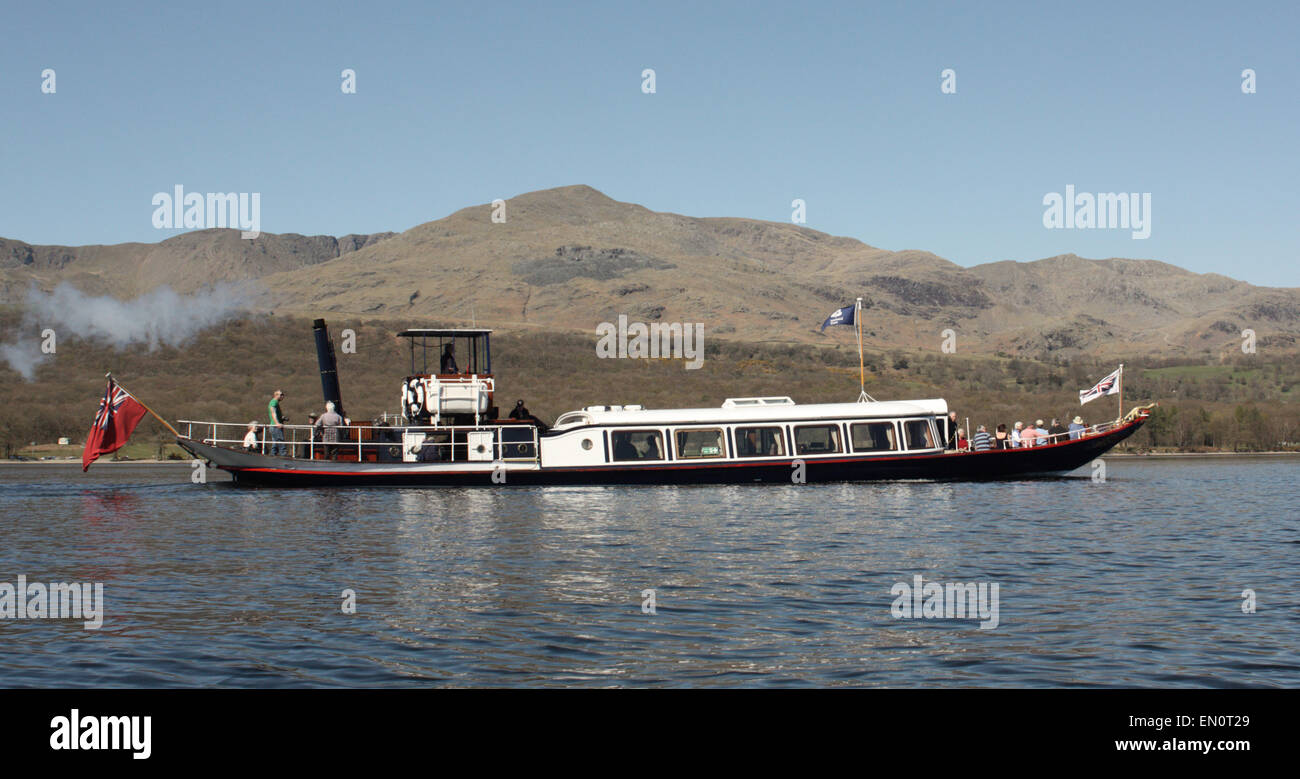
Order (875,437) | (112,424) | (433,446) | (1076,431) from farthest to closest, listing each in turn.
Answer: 1. (1076,431)
2. (433,446)
3. (875,437)
4. (112,424)

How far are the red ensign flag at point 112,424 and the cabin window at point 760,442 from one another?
2379 cm

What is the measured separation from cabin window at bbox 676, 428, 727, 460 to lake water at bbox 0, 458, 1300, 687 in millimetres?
5807

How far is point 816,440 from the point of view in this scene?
48.1 meters

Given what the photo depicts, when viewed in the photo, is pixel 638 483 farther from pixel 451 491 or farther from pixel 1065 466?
pixel 1065 466

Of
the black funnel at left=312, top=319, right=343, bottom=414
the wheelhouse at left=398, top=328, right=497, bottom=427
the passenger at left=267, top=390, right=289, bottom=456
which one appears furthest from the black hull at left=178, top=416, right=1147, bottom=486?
the black funnel at left=312, top=319, right=343, bottom=414

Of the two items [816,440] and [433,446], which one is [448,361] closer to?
[433,446]

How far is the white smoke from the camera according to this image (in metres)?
128

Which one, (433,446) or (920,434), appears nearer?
(920,434)

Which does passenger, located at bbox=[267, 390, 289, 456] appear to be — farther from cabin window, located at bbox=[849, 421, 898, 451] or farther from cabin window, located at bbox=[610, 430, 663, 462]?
cabin window, located at bbox=[849, 421, 898, 451]

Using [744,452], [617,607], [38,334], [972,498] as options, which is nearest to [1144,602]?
[617,607]

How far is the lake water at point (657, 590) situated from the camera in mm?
14656

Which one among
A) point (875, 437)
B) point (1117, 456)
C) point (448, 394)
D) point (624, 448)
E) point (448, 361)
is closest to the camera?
point (875, 437)

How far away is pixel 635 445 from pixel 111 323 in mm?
114276

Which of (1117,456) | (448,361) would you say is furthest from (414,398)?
(1117,456)
